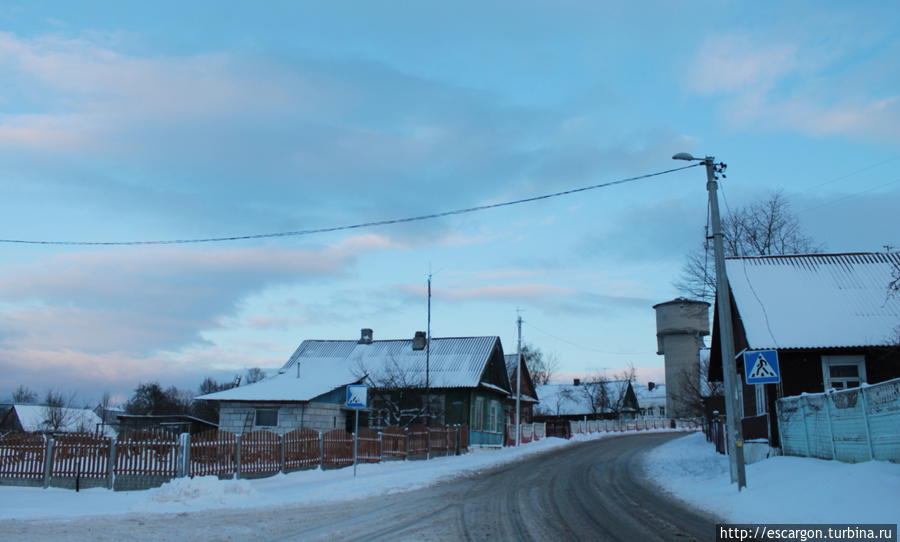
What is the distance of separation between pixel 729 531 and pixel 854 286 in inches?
630

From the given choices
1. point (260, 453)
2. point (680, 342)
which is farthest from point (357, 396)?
point (680, 342)

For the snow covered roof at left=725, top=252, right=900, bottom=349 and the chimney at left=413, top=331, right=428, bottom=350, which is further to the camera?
the chimney at left=413, top=331, right=428, bottom=350

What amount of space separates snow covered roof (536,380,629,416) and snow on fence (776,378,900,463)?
67212 mm

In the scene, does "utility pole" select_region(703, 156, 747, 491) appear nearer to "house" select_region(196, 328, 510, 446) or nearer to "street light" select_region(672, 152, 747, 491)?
"street light" select_region(672, 152, 747, 491)

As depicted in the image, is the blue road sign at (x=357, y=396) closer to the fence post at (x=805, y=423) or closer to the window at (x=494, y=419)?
the fence post at (x=805, y=423)

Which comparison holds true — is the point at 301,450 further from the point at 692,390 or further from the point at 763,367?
the point at 692,390

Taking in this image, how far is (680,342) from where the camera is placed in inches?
2805

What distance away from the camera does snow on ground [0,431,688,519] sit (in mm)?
14211

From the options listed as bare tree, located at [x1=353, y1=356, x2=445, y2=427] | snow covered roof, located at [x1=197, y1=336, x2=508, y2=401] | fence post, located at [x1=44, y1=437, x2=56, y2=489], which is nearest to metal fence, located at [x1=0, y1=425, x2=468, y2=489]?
fence post, located at [x1=44, y1=437, x2=56, y2=489]

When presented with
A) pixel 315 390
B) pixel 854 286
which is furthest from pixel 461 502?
pixel 315 390

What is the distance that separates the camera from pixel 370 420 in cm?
3894

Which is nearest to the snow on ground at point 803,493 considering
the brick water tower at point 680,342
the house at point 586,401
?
the brick water tower at point 680,342

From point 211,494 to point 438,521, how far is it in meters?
5.70

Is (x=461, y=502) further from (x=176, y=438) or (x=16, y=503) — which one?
(x=16, y=503)
